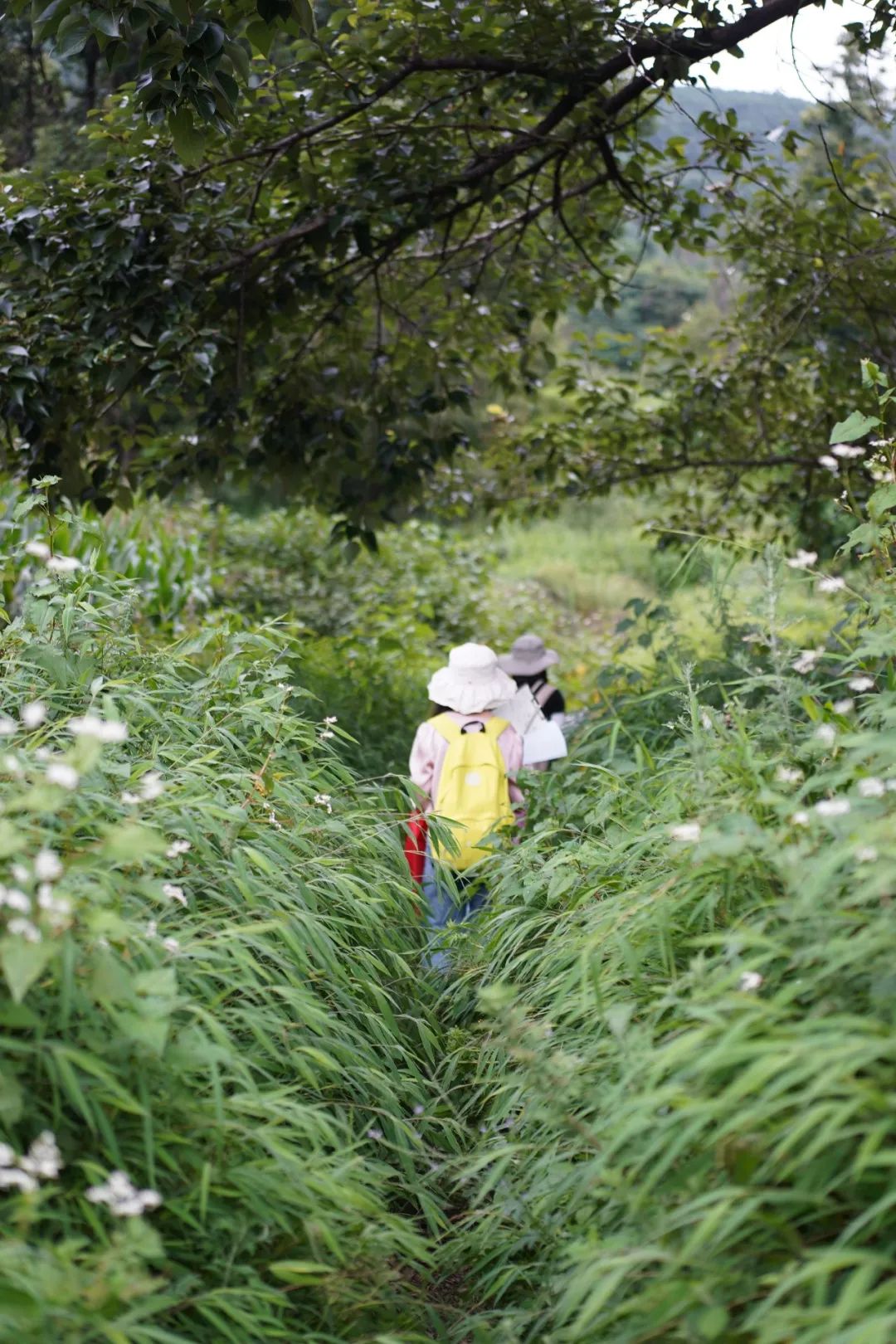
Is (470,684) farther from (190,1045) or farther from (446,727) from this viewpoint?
(190,1045)

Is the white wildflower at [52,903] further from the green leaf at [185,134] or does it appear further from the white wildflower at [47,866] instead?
the green leaf at [185,134]

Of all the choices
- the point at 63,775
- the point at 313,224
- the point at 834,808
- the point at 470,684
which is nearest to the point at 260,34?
the point at 313,224

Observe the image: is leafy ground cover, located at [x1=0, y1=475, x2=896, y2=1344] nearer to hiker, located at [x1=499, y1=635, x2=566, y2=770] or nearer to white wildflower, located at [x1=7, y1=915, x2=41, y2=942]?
white wildflower, located at [x1=7, y1=915, x2=41, y2=942]

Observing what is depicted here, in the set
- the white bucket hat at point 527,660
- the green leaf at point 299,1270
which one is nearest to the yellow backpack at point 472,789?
the white bucket hat at point 527,660

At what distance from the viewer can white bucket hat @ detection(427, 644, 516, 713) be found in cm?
434

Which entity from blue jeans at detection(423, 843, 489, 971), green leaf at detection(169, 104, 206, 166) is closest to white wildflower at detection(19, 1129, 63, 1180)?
blue jeans at detection(423, 843, 489, 971)

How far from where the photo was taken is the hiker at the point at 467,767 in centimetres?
408

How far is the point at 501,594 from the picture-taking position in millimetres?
13859

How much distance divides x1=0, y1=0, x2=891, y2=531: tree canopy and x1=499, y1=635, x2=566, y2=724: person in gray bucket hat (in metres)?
0.85

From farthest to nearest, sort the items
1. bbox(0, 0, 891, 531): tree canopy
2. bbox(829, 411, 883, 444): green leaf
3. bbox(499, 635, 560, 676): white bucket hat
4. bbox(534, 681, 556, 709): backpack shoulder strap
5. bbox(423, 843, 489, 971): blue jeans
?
1. bbox(499, 635, 560, 676): white bucket hat
2. bbox(534, 681, 556, 709): backpack shoulder strap
3. bbox(0, 0, 891, 531): tree canopy
4. bbox(423, 843, 489, 971): blue jeans
5. bbox(829, 411, 883, 444): green leaf

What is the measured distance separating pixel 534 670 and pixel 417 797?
1.69m

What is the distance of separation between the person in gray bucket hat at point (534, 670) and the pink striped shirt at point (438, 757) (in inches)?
41.2

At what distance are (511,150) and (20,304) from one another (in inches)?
84.4

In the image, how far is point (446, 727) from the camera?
14.2 ft
